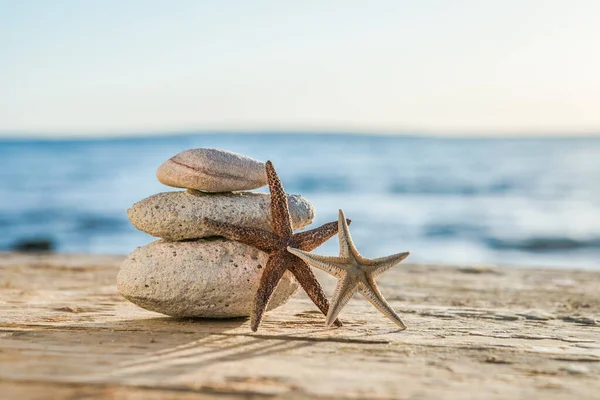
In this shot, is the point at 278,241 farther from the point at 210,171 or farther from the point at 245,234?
the point at 210,171

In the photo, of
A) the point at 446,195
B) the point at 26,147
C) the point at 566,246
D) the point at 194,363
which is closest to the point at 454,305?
the point at 194,363

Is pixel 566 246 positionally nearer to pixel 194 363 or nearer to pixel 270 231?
pixel 270 231

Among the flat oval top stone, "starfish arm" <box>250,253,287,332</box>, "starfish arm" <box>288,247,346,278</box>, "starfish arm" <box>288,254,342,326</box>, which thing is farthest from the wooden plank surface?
the flat oval top stone

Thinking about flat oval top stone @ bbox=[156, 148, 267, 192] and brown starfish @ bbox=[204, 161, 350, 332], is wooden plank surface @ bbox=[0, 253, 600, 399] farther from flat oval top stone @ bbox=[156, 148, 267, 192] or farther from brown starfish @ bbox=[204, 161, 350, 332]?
flat oval top stone @ bbox=[156, 148, 267, 192]

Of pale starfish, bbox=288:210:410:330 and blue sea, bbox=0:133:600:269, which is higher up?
blue sea, bbox=0:133:600:269

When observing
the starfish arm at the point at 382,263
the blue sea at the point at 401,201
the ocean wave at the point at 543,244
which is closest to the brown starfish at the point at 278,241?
the starfish arm at the point at 382,263
